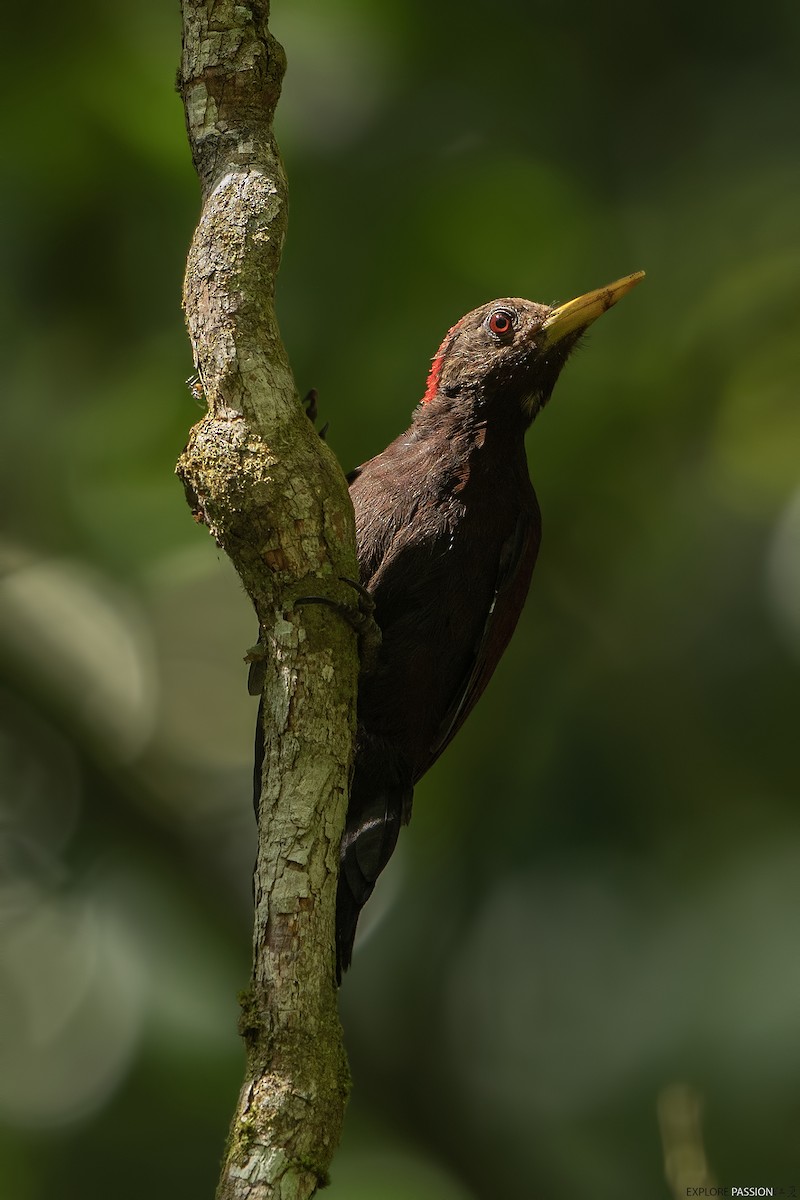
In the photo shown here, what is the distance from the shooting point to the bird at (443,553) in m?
3.94

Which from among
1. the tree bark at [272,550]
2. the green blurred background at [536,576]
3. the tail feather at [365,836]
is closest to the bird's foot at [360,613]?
the tree bark at [272,550]

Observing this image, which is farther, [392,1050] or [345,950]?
[392,1050]

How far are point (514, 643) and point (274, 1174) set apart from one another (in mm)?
3713

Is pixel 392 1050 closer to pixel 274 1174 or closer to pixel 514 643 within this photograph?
pixel 514 643

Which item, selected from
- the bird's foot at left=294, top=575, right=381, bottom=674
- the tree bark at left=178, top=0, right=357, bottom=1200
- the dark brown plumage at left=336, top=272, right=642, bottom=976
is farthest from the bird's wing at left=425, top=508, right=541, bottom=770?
the tree bark at left=178, top=0, right=357, bottom=1200

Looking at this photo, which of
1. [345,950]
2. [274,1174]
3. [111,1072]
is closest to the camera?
[274,1174]

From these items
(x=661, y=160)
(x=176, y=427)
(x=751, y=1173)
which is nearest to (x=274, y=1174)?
(x=751, y=1173)

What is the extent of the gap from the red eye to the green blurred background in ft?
4.46

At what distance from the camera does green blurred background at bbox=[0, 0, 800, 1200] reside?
5570 millimetres

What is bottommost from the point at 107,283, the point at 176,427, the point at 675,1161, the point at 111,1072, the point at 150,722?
the point at 675,1161

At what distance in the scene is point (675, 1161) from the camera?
8.14ft

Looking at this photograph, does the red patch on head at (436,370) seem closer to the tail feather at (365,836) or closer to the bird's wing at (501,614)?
the bird's wing at (501,614)

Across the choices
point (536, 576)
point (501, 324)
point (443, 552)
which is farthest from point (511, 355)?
point (536, 576)

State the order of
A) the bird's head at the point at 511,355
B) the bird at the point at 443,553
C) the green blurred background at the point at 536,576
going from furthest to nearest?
the green blurred background at the point at 536,576 < the bird's head at the point at 511,355 < the bird at the point at 443,553
